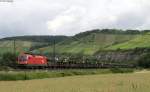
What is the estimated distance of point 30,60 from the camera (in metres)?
103

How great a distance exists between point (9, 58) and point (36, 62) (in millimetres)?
16801

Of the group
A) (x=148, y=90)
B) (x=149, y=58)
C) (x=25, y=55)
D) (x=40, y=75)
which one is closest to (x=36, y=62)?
(x=25, y=55)

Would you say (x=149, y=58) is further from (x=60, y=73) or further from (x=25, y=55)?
(x=60, y=73)

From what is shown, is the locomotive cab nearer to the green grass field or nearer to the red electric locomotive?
the red electric locomotive

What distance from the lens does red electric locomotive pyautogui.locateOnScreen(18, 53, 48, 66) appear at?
3986 inches

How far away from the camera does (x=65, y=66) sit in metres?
104

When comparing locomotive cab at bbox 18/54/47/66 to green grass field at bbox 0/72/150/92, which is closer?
green grass field at bbox 0/72/150/92

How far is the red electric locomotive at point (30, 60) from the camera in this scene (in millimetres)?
101250

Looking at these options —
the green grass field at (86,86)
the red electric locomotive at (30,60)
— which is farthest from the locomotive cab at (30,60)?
the green grass field at (86,86)

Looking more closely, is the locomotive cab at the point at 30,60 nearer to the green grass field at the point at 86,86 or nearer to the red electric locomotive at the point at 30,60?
the red electric locomotive at the point at 30,60

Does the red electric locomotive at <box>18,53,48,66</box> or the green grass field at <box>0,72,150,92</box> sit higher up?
the red electric locomotive at <box>18,53,48,66</box>

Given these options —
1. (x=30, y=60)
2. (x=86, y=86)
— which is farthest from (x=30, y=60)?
(x=86, y=86)

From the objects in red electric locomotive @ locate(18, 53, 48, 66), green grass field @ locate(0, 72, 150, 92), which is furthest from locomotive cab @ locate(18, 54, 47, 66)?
green grass field @ locate(0, 72, 150, 92)

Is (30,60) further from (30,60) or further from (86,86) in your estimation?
(86,86)
